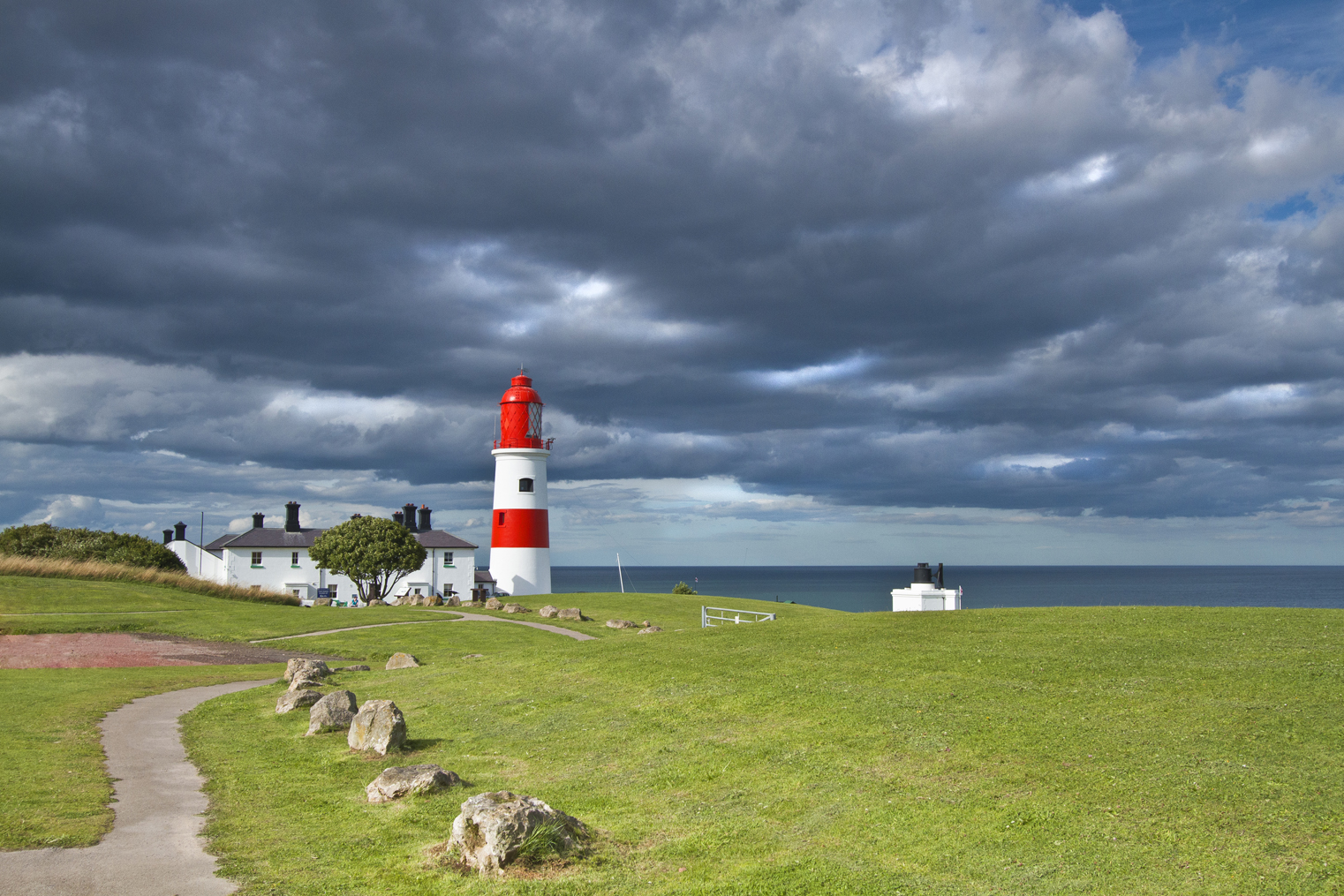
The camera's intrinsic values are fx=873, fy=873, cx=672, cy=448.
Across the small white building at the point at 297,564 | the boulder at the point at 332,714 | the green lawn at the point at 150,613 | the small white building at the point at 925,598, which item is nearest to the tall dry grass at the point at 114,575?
the green lawn at the point at 150,613

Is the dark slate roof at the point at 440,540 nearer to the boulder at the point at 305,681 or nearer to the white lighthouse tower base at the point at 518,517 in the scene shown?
the white lighthouse tower base at the point at 518,517

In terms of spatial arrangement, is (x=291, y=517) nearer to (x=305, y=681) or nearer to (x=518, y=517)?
(x=518, y=517)

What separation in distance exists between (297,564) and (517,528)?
37.4m

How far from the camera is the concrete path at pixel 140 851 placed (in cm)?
958

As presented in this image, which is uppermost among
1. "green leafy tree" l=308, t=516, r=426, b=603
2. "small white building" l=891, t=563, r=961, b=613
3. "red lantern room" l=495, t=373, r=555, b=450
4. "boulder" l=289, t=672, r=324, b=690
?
"red lantern room" l=495, t=373, r=555, b=450

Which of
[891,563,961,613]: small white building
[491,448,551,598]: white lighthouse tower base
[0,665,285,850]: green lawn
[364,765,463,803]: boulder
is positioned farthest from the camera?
[491,448,551,598]: white lighthouse tower base

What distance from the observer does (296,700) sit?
20516 mm

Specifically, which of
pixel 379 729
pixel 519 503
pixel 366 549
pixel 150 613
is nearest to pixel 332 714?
pixel 379 729

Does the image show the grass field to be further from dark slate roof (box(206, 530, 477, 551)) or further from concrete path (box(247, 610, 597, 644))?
dark slate roof (box(206, 530, 477, 551))

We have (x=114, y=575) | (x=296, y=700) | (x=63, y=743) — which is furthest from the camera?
(x=114, y=575)

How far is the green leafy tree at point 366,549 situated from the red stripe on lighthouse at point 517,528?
37.5ft

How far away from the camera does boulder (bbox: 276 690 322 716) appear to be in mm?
20406

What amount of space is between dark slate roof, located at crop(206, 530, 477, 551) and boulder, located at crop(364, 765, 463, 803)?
3026 inches

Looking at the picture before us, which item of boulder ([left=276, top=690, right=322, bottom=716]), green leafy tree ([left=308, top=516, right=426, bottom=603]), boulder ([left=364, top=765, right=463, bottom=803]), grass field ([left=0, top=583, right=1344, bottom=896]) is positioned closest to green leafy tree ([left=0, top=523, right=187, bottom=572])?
green leafy tree ([left=308, top=516, right=426, bottom=603])
